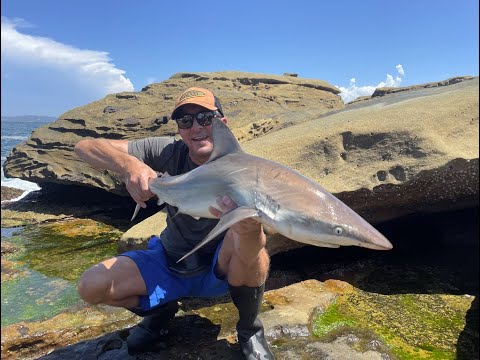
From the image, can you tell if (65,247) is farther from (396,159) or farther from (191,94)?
(396,159)

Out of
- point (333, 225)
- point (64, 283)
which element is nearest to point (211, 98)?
point (333, 225)

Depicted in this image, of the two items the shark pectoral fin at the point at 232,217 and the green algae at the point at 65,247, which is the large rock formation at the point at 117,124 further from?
the shark pectoral fin at the point at 232,217

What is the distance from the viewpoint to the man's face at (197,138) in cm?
351

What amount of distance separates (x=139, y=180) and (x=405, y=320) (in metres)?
2.74

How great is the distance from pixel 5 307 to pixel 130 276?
7.28 feet

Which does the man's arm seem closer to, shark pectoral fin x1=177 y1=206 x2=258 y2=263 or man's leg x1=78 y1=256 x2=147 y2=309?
man's leg x1=78 y1=256 x2=147 y2=309

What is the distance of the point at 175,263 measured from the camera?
3.44m

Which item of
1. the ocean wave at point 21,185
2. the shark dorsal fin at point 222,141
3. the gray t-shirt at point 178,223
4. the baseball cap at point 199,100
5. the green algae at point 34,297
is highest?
the baseball cap at point 199,100

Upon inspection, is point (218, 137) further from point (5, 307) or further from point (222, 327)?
point (5, 307)

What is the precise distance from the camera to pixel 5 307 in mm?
4488

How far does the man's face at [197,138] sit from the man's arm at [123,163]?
465mm

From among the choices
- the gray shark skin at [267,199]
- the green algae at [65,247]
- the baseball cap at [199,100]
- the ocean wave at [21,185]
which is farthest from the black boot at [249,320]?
the ocean wave at [21,185]

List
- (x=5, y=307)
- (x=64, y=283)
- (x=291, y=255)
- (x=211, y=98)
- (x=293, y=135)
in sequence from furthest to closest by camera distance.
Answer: (x=293, y=135) → (x=291, y=255) → (x=64, y=283) → (x=5, y=307) → (x=211, y=98)

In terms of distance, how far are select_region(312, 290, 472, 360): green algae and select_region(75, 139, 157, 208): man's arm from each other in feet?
6.32
